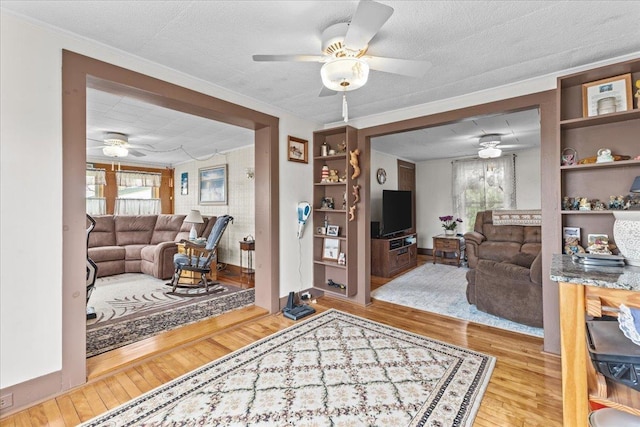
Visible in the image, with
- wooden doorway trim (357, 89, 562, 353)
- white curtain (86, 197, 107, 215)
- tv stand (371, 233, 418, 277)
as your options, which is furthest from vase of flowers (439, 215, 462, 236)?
white curtain (86, 197, 107, 215)

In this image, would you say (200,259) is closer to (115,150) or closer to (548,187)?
(115,150)

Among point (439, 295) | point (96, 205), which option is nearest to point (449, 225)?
point (439, 295)

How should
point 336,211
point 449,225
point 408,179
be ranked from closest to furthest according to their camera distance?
point 336,211 < point 449,225 < point 408,179

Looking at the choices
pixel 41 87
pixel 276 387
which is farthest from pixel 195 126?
pixel 276 387

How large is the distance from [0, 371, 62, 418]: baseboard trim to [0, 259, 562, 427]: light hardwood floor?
0.05 meters

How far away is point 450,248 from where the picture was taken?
5.89 metres

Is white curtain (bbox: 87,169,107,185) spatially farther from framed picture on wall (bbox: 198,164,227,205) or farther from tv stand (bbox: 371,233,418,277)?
tv stand (bbox: 371,233,418,277)

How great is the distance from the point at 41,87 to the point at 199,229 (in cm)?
371

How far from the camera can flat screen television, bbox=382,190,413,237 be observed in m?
5.36

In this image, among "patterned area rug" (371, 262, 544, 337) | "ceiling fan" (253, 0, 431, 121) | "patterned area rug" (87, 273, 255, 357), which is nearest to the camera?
"ceiling fan" (253, 0, 431, 121)

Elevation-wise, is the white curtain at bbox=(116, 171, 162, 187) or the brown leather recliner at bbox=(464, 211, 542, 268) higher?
the white curtain at bbox=(116, 171, 162, 187)

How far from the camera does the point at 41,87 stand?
1811 millimetres

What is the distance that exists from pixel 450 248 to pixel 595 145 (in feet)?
12.4

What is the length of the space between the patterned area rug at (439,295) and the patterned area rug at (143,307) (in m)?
2.03
